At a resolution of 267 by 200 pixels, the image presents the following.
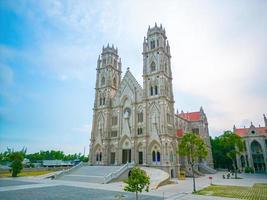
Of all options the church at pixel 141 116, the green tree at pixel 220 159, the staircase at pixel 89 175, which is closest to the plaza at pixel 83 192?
the staircase at pixel 89 175

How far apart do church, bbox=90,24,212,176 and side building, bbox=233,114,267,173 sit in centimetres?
2985

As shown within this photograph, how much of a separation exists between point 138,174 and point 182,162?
3923cm

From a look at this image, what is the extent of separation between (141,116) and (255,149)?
137 feet

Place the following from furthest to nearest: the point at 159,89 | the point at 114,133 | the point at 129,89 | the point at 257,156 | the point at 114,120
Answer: the point at 257,156 → the point at 114,120 → the point at 129,89 → the point at 114,133 → the point at 159,89

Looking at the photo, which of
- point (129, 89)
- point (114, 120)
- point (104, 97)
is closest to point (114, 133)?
point (114, 120)

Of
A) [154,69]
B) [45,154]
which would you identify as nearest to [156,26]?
[154,69]

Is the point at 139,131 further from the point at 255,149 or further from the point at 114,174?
the point at 255,149

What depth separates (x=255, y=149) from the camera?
6253 centimetres

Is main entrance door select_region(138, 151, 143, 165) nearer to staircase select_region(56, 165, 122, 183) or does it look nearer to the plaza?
staircase select_region(56, 165, 122, 183)

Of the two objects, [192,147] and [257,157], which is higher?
[192,147]

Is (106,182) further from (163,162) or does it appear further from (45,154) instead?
(45,154)

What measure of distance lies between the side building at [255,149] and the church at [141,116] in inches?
1175

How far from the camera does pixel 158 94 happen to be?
46.0 m

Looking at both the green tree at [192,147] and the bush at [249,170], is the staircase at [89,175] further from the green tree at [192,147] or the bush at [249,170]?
the bush at [249,170]
